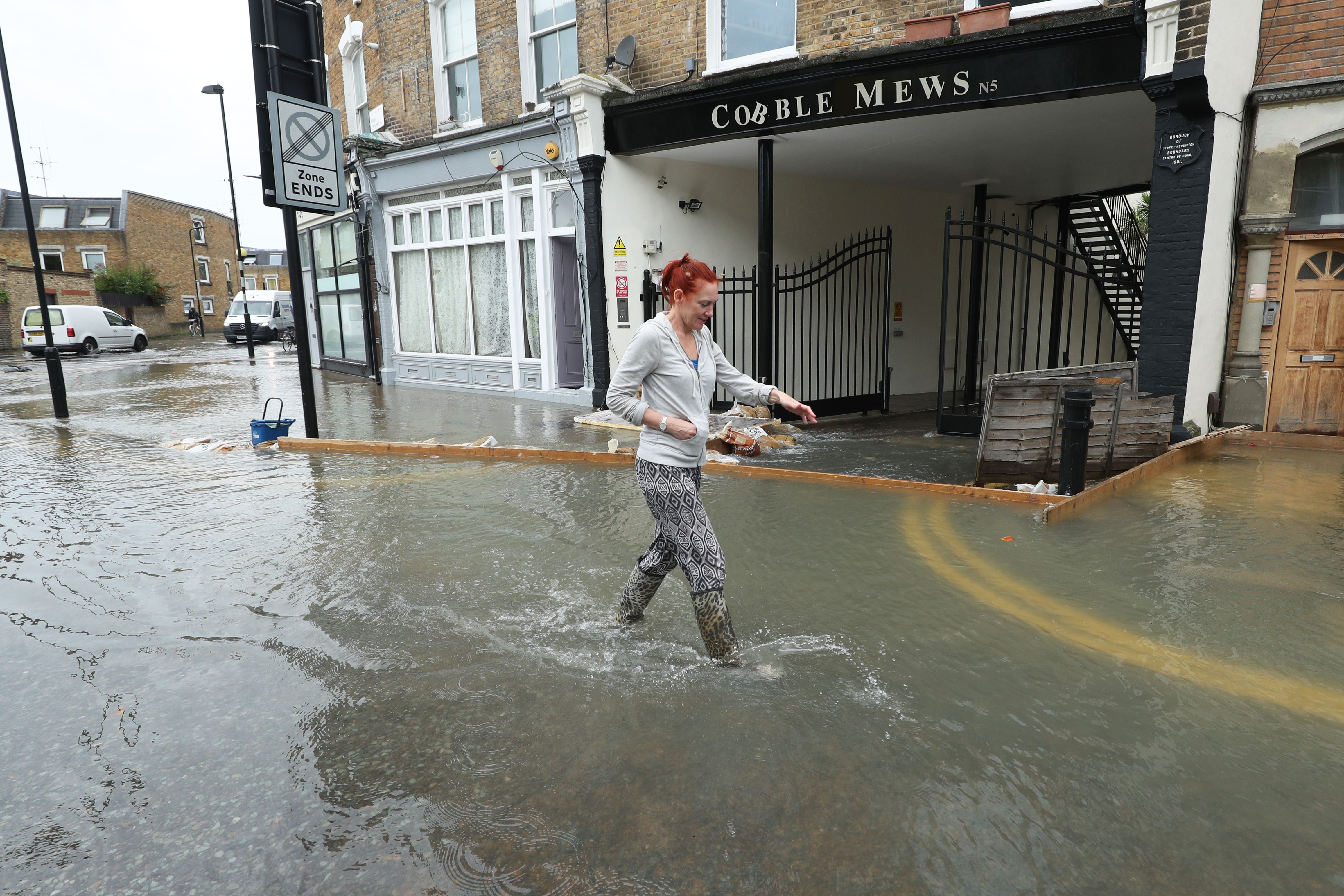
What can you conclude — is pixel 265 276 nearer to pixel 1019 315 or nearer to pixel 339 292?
pixel 339 292

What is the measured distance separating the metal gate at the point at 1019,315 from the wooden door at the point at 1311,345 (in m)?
4.16

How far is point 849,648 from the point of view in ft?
12.6

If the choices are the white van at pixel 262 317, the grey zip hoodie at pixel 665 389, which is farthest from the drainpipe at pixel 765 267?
the white van at pixel 262 317

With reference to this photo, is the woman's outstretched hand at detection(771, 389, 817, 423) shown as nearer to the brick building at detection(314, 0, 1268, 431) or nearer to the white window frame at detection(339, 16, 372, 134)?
the brick building at detection(314, 0, 1268, 431)

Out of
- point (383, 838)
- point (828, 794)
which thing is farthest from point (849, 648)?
point (383, 838)

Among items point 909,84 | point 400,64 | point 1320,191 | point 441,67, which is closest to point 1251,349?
point 1320,191

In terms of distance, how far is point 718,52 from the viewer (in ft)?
34.6

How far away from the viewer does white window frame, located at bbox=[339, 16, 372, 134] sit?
16656 millimetres

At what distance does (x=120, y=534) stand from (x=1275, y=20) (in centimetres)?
1155

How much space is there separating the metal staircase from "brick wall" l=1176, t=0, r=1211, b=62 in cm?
815

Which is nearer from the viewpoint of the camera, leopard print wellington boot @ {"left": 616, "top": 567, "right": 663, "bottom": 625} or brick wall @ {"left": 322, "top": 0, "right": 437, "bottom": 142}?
leopard print wellington boot @ {"left": 616, "top": 567, "right": 663, "bottom": 625}

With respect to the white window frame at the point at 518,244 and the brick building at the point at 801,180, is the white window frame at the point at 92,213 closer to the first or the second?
the brick building at the point at 801,180

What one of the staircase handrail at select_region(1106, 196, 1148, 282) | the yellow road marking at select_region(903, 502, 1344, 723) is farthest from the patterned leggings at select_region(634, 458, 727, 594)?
the staircase handrail at select_region(1106, 196, 1148, 282)

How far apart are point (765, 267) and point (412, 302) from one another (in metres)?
8.76
